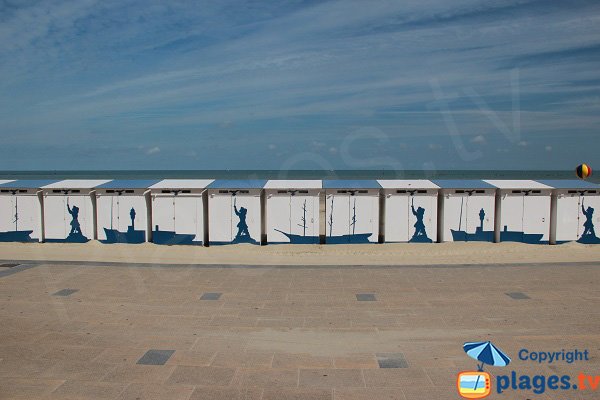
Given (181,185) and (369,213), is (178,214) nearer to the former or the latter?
(181,185)

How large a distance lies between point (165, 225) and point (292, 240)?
13.0 feet

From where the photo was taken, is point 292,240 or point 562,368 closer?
point 562,368

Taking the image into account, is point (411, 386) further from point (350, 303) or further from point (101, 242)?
point (101, 242)

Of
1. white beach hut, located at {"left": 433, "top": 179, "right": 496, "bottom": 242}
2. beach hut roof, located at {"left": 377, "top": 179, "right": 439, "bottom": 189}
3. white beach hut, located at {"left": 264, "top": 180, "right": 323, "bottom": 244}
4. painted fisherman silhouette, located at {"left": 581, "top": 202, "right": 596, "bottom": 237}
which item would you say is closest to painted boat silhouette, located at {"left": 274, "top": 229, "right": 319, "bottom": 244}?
white beach hut, located at {"left": 264, "top": 180, "right": 323, "bottom": 244}

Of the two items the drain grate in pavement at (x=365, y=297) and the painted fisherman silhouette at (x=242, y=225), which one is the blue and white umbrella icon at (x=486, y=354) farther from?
the painted fisherman silhouette at (x=242, y=225)

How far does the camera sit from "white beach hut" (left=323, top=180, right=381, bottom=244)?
608 inches

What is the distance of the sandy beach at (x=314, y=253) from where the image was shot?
13.7 metres

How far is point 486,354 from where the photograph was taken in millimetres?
6703

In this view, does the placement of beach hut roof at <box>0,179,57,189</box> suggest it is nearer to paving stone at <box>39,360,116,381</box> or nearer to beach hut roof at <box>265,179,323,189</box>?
beach hut roof at <box>265,179,323,189</box>

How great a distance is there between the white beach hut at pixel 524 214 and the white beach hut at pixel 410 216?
2042 millimetres

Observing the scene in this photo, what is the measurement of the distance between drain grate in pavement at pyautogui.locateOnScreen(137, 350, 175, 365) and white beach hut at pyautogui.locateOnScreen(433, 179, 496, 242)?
34.8 feet

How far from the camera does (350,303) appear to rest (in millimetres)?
9414

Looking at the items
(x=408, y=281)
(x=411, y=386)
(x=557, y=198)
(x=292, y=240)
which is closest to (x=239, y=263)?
(x=292, y=240)

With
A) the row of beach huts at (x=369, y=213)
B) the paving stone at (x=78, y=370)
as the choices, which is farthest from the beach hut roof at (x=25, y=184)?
the paving stone at (x=78, y=370)
